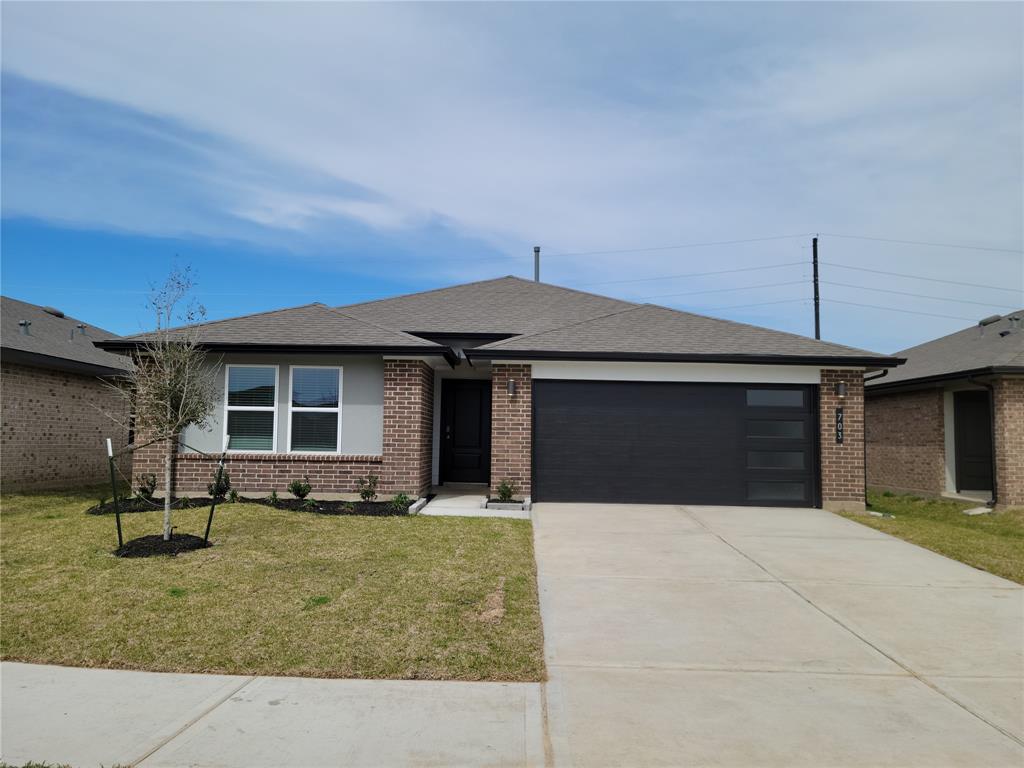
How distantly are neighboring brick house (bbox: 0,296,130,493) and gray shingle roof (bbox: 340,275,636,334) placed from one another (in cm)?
657

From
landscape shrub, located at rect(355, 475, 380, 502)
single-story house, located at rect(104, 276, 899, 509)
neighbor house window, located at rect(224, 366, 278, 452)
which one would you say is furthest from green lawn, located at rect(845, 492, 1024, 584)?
neighbor house window, located at rect(224, 366, 278, 452)

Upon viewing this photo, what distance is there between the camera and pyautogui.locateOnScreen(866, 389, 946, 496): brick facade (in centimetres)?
1500

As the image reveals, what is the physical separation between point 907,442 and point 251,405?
1588 centimetres

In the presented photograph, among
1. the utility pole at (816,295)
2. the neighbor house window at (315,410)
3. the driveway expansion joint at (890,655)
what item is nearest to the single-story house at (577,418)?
the neighbor house window at (315,410)

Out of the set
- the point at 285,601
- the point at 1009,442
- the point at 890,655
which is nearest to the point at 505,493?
the point at 285,601

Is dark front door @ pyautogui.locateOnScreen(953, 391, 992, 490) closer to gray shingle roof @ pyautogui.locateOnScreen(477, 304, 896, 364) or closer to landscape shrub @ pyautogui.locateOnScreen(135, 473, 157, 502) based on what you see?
gray shingle roof @ pyautogui.locateOnScreen(477, 304, 896, 364)

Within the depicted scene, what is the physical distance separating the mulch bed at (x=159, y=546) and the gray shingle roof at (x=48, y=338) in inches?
306

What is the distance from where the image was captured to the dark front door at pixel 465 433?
14.4 m

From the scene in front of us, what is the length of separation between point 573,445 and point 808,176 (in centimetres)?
1028

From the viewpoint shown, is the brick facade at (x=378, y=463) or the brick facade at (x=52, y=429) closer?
the brick facade at (x=378, y=463)

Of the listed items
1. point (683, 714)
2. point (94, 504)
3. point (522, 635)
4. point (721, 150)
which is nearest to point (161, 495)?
point (94, 504)

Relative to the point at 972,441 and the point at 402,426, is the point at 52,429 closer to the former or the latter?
the point at 402,426

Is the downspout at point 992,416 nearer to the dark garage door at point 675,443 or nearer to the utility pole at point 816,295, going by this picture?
the dark garage door at point 675,443

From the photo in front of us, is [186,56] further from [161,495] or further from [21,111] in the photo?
[161,495]
